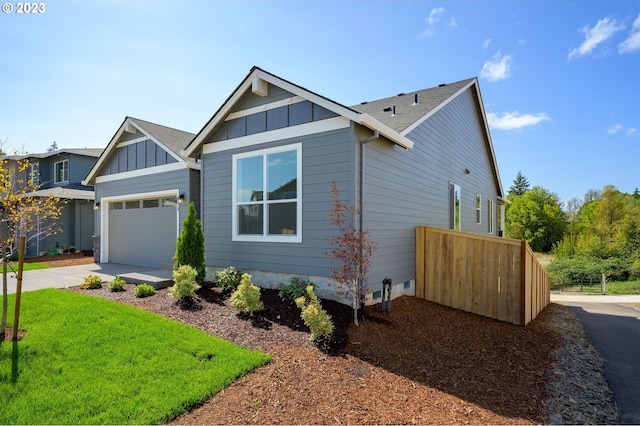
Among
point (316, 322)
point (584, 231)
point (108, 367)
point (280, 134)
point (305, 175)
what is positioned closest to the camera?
point (108, 367)

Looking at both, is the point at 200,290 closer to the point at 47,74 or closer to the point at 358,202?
the point at 358,202

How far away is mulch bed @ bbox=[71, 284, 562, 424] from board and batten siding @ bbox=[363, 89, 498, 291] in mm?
1455

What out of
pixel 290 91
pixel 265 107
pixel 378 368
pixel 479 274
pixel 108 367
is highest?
pixel 290 91

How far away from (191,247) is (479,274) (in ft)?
21.1

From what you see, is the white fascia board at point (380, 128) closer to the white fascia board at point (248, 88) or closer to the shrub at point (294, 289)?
the white fascia board at point (248, 88)

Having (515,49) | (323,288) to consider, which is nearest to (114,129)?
(323,288)

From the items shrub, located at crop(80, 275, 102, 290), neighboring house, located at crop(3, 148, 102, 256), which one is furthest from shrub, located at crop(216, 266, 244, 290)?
neighboring house, located at crop(3, 148, 102, 256)

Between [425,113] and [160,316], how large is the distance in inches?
306

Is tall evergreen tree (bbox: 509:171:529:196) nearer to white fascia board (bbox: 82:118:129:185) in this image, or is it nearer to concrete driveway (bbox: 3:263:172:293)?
white fascia board (bbox: 82:118:129:185)

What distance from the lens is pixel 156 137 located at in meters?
11.0

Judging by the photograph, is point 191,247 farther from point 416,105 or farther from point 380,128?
point 416,105

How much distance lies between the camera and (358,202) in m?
6.21

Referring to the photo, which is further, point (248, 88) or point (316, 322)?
point (248, 88)

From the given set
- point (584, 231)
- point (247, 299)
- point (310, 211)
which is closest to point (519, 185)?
point (584, 231)
